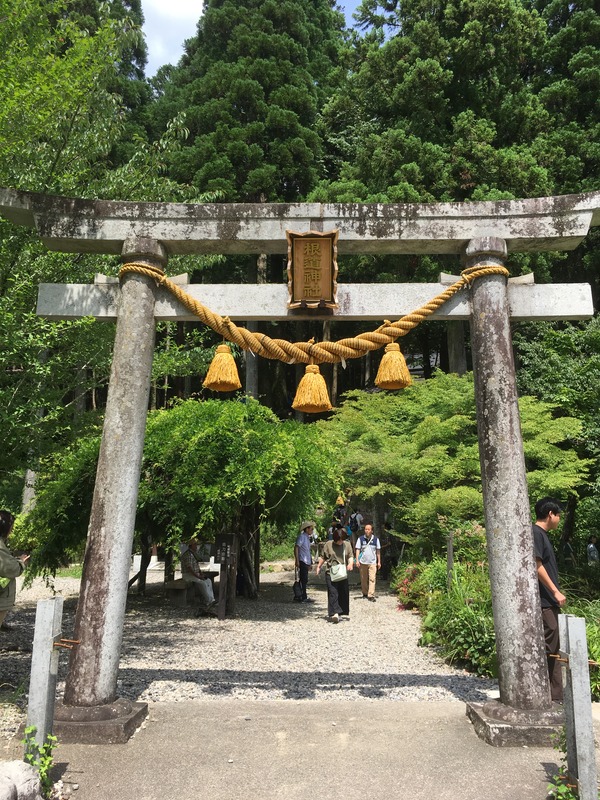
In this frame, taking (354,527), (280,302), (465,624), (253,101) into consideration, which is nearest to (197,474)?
(465,624)

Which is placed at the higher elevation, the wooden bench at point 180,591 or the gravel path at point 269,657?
the wooden bench at point 180,591

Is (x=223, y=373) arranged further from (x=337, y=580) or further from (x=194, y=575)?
(x=194, y=575)

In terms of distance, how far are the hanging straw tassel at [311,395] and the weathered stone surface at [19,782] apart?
10.2ft

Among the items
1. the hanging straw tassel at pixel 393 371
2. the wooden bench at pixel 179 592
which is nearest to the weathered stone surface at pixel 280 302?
the hanging straw tassel at pixel 393 371

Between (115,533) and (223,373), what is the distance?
1618 millimetres

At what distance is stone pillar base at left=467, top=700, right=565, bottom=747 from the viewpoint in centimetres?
421

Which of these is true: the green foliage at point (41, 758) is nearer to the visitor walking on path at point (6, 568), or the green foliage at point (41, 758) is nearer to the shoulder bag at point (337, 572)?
the visitor walking on path at point (6, 568)

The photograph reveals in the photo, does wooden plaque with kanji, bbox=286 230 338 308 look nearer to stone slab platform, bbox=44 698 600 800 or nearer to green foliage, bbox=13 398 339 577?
stone slab platform, bbox=44 698 600 800

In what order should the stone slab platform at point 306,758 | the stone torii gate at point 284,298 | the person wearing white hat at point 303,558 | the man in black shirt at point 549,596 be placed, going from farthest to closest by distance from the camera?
the person wearing white hat at point 303,558 → the man in black shirt at point 549,596 → the stone torii gate at point 284,298 → the stone slab platform at point 306,758

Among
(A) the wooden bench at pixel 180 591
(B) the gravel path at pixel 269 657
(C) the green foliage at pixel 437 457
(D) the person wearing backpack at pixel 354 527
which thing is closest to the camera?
(B) the gravel path at pixel 269 657

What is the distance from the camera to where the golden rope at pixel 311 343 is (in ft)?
16.8

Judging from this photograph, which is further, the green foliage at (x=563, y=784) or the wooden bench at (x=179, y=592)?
the wooden bench at (x=179, y=592)

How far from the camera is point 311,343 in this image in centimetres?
538

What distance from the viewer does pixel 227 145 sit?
20.7m
